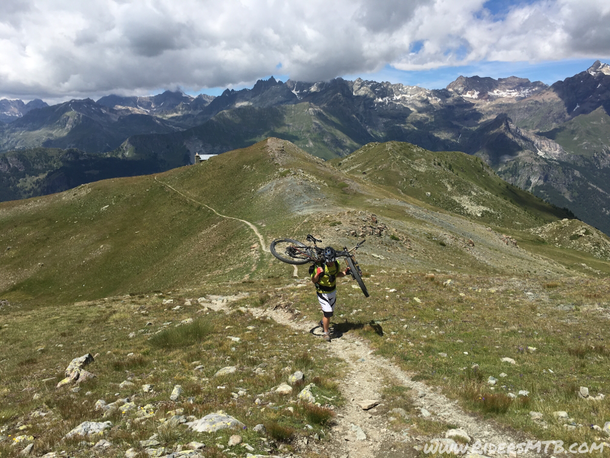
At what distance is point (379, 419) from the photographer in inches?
369

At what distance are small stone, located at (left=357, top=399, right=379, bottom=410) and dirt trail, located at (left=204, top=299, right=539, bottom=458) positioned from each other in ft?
0.34

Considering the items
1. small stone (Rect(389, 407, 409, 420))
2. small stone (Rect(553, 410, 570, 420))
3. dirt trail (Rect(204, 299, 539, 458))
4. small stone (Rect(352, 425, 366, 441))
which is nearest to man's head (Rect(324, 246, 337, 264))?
dirt trail (Rect(204, 299, 539, 458))

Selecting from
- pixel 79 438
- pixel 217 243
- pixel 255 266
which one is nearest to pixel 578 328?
pixel 79 438

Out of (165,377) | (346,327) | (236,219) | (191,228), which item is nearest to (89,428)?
(165,377)

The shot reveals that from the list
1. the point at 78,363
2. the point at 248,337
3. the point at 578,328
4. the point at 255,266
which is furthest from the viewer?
the point at 255,266

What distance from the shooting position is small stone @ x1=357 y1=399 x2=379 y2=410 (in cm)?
989

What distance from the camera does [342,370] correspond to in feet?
42.0

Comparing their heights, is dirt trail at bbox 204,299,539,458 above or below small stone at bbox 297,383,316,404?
below

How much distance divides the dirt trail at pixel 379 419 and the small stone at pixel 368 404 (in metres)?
0.10

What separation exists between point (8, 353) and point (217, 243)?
1374 inches

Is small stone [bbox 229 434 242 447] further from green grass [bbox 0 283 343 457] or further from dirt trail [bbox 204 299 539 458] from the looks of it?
dirt trail [bbox 204 299 539 458]

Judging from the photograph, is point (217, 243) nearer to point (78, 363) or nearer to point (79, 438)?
point (78, 363)

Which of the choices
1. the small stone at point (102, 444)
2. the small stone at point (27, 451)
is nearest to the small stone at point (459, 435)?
the small stone at point (102, 444)

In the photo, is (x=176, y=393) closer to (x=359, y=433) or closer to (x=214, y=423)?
(x=214, y=423)
